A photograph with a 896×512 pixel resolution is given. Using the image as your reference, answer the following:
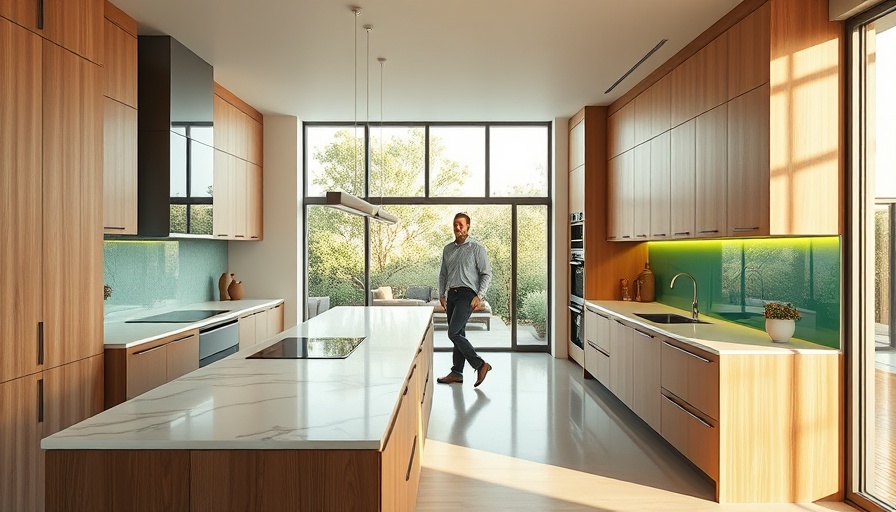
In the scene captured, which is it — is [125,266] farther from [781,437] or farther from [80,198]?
[781,437]

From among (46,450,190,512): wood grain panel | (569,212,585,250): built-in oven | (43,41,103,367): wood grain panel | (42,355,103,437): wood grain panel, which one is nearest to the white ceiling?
(43,41,103,367): wood grain panel

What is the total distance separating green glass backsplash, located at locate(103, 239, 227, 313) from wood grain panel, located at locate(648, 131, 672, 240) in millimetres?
4224

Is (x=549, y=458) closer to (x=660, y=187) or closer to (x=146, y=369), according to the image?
(x=660, y=187)

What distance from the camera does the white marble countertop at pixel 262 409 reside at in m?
1.81

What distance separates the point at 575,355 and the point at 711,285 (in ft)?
8.46

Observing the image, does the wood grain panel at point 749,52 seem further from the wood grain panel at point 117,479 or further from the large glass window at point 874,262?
the wood grain panel at point 117,479

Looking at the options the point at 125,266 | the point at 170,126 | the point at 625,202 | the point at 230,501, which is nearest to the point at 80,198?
Result: the point at 170,126

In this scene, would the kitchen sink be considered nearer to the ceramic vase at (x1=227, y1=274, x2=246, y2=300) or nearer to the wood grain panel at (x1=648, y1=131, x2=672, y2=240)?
the wood grain panel at (x1=648, y1=131, x2=672, y2=240)

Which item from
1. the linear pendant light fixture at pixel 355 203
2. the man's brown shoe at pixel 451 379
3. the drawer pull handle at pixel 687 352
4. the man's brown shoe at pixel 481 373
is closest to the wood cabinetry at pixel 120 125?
the linear pendant light fixture at pixel 355 203

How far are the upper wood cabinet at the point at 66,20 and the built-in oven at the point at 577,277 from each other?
16.5 ft

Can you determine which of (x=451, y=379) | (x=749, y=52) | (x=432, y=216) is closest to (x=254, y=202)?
(x=432, y=216)

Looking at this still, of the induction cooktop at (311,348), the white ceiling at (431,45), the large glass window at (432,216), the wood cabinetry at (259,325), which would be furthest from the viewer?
the large glass window at (432,216)

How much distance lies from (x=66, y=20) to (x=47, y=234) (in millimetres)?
1143

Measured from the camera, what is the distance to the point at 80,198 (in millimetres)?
3607
